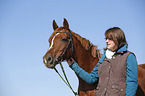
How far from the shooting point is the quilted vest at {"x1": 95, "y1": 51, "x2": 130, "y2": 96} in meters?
2.63

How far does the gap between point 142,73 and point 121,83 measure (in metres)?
2.04

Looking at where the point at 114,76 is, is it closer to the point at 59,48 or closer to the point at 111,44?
the point at 111,44

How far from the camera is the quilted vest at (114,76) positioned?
263 cm

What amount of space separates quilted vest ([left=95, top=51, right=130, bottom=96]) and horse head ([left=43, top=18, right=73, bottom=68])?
3.65 feet

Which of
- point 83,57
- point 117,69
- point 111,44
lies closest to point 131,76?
point 117,69

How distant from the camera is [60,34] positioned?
3789 mm

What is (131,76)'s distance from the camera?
8.27 ft

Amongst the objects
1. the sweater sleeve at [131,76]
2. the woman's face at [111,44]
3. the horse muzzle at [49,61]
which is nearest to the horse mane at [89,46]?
the horse muzzle at [49,61]

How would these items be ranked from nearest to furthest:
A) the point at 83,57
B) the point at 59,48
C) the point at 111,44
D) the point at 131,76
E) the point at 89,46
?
the point at 131,76 → the point at 111,44 → the point at 59,48 → the point at 83,57 → the point at 89,46

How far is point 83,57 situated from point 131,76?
61.8 inches

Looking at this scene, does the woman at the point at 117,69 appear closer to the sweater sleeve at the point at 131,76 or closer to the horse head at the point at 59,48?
the sweater sleeve at the point at 131,76

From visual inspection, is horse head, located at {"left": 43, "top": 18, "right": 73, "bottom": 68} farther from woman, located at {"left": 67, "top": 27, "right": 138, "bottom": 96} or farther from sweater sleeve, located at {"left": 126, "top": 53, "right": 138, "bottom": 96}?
sweater sleeve, located at {"left": 126, "top": 53, "right": 138, "bottom": 96}

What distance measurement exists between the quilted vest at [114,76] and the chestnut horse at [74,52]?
670mm

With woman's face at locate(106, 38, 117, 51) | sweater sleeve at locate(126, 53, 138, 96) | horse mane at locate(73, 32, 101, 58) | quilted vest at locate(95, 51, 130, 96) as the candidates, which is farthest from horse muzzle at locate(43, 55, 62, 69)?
sweater sleeve at locate(126, 53, 138, 96)
